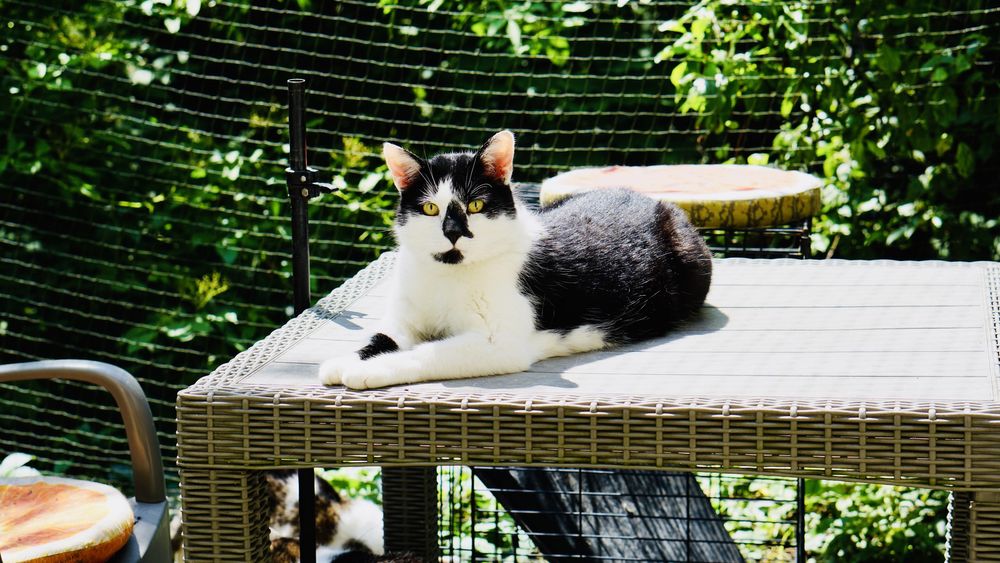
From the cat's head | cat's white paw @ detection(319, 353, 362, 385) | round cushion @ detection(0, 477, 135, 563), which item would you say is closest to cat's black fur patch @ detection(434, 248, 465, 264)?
the cat's head

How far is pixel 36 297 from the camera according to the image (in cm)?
381

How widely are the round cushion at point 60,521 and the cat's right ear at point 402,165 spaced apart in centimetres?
64

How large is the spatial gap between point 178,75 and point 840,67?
7.70ft

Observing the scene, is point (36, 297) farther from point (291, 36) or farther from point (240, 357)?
point (240, 357)

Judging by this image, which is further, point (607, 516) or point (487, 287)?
point (607, 516)

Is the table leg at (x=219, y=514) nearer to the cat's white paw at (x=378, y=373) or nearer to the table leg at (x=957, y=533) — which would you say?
the cat's white paw at (x=378, y=373)

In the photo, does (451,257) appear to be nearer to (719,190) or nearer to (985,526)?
(985,526)

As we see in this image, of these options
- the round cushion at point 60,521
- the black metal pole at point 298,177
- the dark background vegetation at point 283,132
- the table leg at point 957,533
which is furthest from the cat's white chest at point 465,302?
the dark background vegetation at point 283,132

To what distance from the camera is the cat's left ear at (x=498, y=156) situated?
5.37 feet

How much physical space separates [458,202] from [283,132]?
249 centimetres

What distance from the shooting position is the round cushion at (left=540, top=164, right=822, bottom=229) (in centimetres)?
238

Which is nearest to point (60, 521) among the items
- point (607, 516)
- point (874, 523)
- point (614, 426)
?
point (614, 426)

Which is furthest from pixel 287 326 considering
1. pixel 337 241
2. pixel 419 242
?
pixel 337 241

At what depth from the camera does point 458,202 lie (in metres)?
1.64
